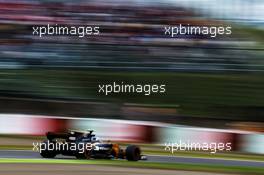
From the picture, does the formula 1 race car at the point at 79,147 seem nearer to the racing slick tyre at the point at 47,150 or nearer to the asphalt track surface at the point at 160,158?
the racing slick tyre at the point at 47,150

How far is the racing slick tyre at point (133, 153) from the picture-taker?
5.66 meters

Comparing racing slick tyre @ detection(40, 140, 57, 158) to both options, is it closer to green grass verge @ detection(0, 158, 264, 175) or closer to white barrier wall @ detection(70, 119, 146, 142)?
green grass verge @ detection(0, 158, 264, 175)

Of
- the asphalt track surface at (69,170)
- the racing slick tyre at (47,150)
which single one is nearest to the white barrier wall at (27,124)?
the racing slick tyre at (47,150)

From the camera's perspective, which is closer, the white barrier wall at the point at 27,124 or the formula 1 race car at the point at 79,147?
the formula 1 race car at the point at 79,147

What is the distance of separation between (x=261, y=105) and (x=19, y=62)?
3294mm

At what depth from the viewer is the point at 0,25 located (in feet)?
24.6

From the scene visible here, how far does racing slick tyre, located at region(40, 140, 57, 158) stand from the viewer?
5.42m

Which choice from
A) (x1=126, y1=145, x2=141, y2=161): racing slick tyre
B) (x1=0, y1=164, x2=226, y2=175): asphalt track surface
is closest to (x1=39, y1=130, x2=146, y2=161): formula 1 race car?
(x1=126, y1=145, x2=141, y2=161): racing slick tyre

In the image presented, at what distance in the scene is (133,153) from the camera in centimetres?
568

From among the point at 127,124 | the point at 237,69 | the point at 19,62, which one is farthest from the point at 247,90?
the point at 19,62

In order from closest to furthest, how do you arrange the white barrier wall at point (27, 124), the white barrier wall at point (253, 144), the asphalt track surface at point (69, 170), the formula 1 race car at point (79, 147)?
the asphalt track surface at point (69, 170) < the formula 1 race car at point (79, 147) < the white barrier wall at point (27, 124) < the white barrier wall at point (253, 144)

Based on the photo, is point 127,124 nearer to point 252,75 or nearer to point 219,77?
point 219,77

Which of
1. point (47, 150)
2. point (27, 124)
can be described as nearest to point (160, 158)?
point (47, 150)

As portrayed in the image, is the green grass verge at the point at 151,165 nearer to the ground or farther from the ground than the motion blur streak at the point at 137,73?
nearer to the ground
